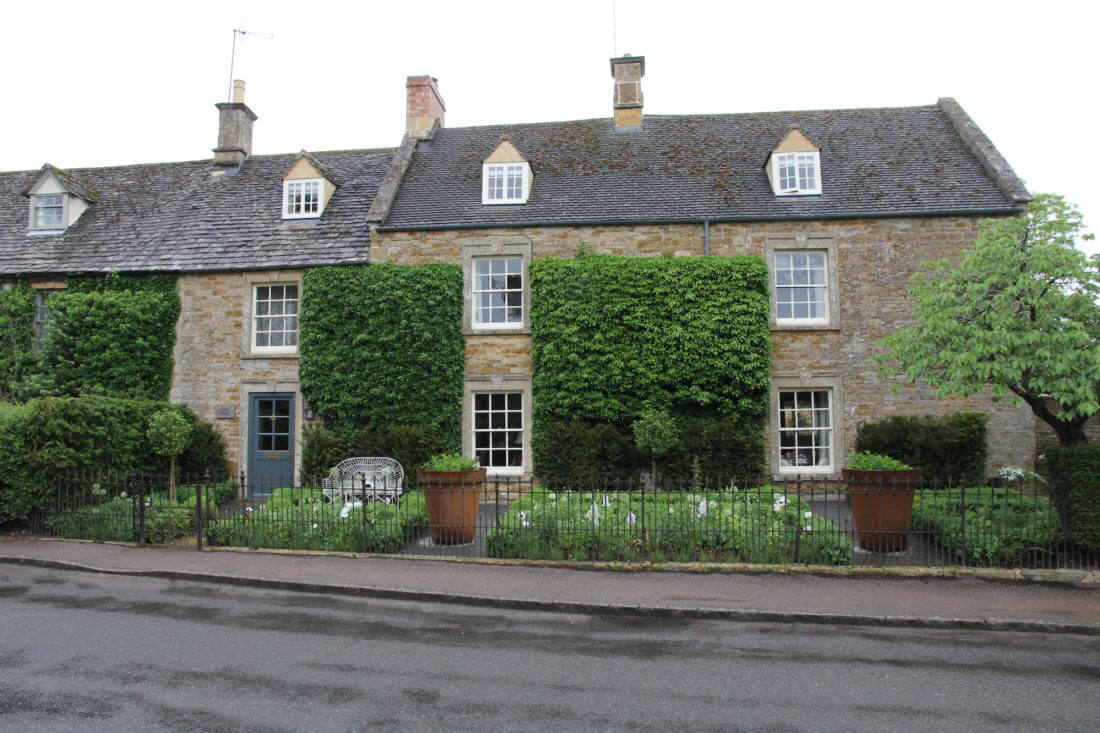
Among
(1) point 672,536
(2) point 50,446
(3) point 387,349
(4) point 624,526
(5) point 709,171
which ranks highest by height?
(5) point 709,171

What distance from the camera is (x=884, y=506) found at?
31.4ft

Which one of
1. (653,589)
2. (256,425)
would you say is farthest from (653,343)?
(256,425)

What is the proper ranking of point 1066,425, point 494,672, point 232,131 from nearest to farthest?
point 494,672
point 1066,425
point 232,131

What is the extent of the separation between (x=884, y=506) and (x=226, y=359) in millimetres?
14333

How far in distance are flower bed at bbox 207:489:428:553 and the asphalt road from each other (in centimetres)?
221

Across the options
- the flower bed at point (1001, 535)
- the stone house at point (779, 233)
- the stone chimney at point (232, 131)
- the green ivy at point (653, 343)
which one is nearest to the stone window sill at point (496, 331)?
the stone house at point (779, 233)

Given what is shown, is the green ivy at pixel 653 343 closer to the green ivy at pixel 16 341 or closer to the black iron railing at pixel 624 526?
the black iron railing at pixel 624 526

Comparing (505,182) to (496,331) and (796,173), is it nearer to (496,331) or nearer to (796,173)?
(496,331)

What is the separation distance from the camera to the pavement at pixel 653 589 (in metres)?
7.04

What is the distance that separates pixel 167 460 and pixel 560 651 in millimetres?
11890

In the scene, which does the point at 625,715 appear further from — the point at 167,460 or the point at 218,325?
the point at 218,325

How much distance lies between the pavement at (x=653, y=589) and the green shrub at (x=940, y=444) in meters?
6.62

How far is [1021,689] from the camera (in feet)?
17.7

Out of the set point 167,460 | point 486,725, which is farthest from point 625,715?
point 167,460
